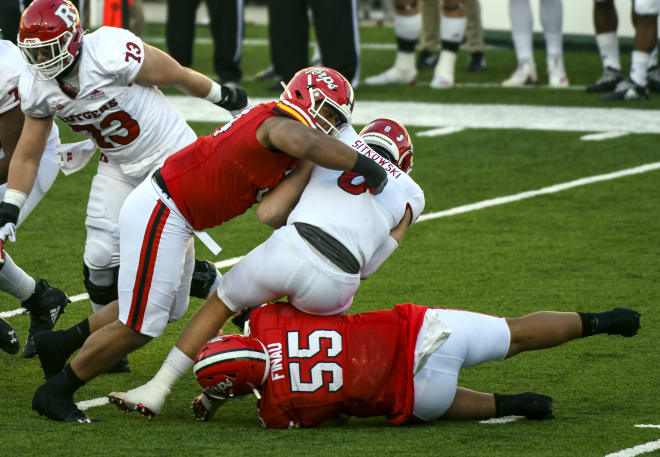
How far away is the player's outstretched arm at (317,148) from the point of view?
3955 mm

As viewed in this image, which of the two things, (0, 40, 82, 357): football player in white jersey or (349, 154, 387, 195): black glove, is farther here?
(0, 40, 82, 357): football player in white jersey

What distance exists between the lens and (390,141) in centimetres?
447

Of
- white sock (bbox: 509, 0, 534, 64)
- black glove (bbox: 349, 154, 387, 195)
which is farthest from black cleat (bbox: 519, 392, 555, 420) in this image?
white sock (bbox: 509, 0, 534, 64)

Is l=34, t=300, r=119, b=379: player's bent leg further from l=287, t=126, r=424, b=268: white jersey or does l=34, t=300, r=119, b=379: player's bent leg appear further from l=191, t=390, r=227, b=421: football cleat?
l=287, t=126, r=424, b=268: white jersey

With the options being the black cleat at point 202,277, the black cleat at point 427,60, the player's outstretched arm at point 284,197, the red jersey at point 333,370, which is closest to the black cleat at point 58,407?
the red jersey at point 333,370

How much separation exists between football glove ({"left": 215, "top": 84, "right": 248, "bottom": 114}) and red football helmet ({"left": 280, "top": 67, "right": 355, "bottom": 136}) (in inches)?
30.3

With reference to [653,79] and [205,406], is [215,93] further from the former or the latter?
[653,79]

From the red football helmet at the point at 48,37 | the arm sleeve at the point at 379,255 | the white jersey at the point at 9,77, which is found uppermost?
the red football helmet at the point at 48,37

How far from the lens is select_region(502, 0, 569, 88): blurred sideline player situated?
36.9 ft

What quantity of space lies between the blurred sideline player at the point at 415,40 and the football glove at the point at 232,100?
6199mm

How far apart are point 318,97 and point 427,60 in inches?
363

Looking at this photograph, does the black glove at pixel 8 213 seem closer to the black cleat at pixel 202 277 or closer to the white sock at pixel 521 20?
the black cleat at pixel 202 277

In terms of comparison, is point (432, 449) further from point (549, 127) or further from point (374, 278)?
point (549, 127)

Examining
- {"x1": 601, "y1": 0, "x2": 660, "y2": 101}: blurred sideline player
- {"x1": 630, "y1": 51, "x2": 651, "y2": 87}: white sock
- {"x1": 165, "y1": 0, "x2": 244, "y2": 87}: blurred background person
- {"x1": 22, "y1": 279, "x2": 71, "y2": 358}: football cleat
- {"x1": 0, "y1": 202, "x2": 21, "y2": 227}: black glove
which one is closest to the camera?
{"x1": 0, "y1": 202, "x2": 21, "y2": 227}: black glove
